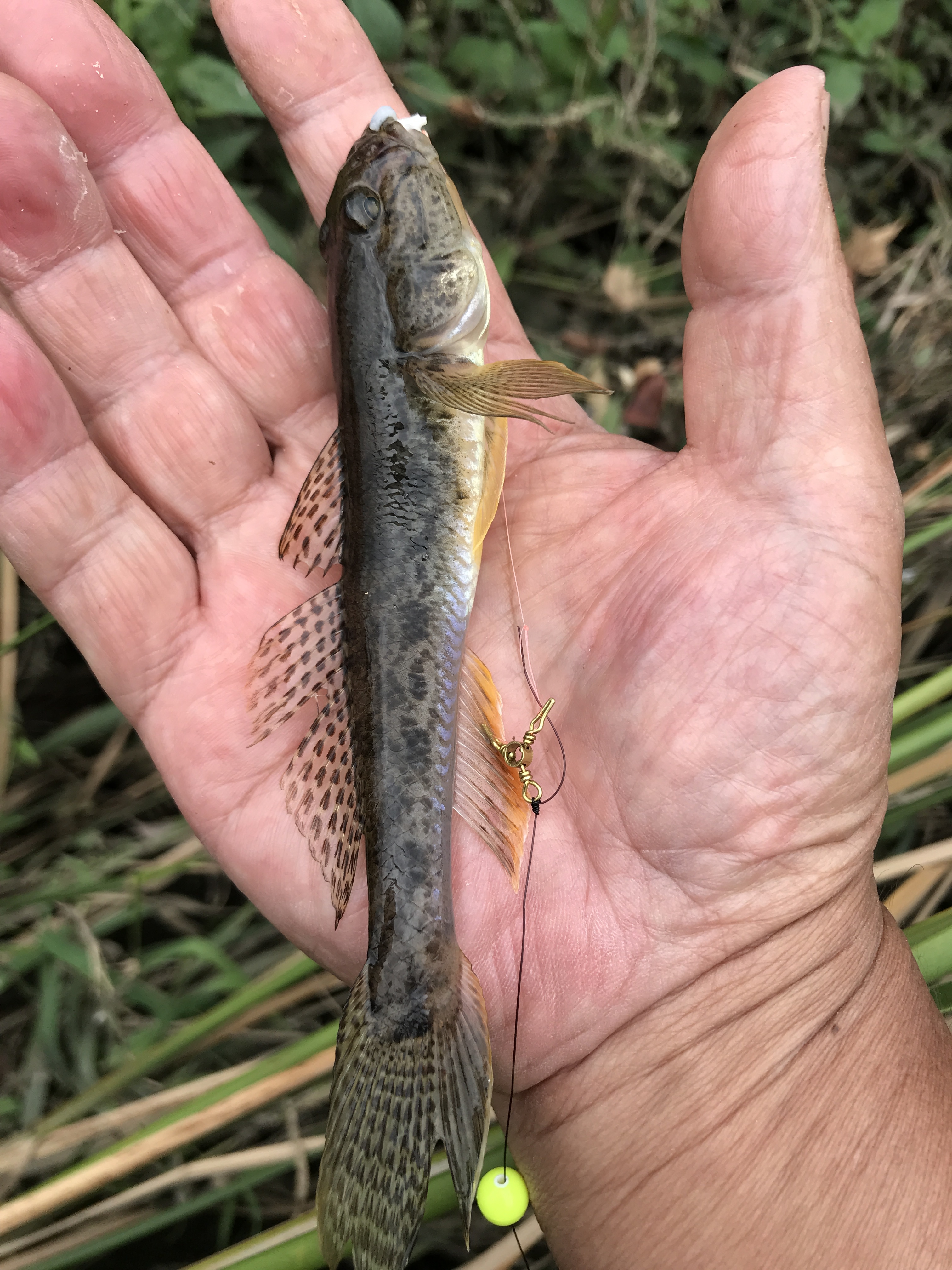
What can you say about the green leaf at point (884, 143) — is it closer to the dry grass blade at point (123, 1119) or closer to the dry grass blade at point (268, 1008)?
the dry grass blade at point (268, 1008)

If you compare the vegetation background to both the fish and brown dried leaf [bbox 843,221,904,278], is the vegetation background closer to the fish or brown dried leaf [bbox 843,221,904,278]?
brown dried leaf [bbox 843,221,904,278]

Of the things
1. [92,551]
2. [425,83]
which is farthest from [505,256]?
[92,551]

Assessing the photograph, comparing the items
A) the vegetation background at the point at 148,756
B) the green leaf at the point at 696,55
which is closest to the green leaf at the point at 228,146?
the vegetation background at the point at 148,756

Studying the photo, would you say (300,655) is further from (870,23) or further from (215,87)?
(870,23)

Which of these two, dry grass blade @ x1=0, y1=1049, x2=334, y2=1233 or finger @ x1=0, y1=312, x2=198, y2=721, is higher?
finger @ x1=0, y1=312, x2=198, y2=721

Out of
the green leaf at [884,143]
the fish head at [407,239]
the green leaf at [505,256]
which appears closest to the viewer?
the fish head at [407,239]

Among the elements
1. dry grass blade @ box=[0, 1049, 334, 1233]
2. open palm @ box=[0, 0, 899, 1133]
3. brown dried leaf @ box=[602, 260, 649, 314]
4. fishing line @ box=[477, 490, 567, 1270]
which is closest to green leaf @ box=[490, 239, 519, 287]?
brown dried leaf @ box=[602, 260, 649, 314]

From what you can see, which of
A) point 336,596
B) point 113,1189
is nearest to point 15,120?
point 336,596
